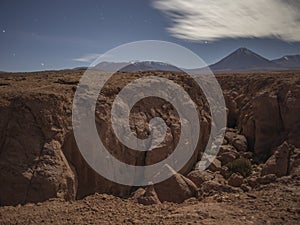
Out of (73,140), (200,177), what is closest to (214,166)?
(200,177)

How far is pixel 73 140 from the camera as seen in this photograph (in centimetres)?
987

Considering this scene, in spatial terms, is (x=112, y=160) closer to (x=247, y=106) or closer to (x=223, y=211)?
(x=223, y=211)

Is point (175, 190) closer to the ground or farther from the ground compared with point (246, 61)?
closer to the ground

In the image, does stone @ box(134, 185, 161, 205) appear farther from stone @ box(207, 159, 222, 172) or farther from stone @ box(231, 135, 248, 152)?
stone @ box(231, 135, 248, 152)

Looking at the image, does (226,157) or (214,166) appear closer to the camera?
(214,166)

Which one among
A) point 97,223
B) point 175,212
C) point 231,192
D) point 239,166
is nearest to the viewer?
point 97,223

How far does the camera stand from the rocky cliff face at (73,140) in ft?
28.0

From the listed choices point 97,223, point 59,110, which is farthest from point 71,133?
point 97,223

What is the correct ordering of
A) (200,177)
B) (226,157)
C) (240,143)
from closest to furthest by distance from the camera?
(200,177), (226,157), (240,143)

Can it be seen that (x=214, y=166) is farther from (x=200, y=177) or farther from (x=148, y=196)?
(x=148, y=196)

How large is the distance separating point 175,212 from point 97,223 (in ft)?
6.22

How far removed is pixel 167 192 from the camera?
999cm

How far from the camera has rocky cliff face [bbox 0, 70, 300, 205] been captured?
8.52 m

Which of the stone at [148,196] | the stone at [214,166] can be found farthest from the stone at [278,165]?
the stone at [148,196]
